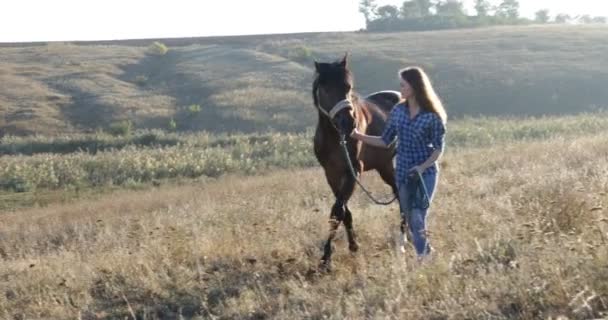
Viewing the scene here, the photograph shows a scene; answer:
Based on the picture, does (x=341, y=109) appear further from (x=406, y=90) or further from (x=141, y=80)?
(x=141, y=80)

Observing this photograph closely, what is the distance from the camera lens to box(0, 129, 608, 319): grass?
495 cm

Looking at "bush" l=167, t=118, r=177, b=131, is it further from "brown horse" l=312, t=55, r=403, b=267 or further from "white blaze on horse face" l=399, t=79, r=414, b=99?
"white blaze on horse face" l=399, t=79, r=414, b=99

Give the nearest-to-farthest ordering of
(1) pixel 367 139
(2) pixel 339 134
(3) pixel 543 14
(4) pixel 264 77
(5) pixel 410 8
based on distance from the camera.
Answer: (1) pixel 367 139 → (2) pixel 339 134 → (4) pixel 264 77 → (5) pixel 410 8 → (3) pixel 543 14

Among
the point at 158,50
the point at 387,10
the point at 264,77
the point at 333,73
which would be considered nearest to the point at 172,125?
the point at 264,77

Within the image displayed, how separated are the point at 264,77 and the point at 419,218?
163ft

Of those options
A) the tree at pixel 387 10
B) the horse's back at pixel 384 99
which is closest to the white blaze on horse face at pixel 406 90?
the horse's back at pixel 384 99

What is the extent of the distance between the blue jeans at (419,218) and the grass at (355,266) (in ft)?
0.57

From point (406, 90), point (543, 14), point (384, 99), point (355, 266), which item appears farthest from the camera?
point (543, 14)

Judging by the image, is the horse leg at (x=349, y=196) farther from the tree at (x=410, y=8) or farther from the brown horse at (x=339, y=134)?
the tree at (x=410, y=8)

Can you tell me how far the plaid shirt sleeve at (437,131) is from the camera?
21.4ft

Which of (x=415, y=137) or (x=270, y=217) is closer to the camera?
(x=415, y=137)

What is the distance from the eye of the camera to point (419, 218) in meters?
6.68

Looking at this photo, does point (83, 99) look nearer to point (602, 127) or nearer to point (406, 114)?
point (602, 127)

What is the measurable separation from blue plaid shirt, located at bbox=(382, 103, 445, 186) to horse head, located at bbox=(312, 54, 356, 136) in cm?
41
